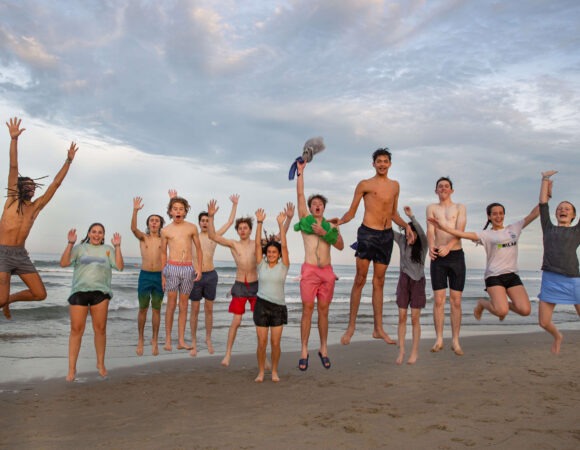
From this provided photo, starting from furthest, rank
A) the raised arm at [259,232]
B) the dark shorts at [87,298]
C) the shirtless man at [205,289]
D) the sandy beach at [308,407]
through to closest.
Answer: the shirtless man at [205,289] → the raised arm at [259,232] → the dark shorts at [87,298] → the sandy beach at [308,407]

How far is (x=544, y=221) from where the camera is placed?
7680mm

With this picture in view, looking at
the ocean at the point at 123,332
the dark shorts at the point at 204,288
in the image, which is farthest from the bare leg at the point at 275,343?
the dark shorts at the point at 204,288

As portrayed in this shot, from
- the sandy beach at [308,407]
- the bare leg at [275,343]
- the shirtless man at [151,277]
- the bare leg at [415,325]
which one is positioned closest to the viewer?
the sandy beach at [308,407]

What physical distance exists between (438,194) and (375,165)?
1169mm

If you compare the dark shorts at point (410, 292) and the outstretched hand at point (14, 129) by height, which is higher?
the outstretched hand at point (14, 129)

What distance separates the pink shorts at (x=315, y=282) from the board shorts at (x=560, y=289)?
10.4ft

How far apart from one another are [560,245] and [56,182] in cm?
747

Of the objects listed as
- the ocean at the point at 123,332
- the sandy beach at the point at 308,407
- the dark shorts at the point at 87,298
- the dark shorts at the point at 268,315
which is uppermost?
the dark shorts at the point at 87,298

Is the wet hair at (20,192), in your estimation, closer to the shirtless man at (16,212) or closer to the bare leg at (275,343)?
the shirtless man at (16,212)

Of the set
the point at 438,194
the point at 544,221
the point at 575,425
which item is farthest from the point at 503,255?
the point at 575,425

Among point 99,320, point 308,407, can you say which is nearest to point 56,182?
point 99,320

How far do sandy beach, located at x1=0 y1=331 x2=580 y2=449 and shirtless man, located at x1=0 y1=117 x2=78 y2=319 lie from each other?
1.71 metres

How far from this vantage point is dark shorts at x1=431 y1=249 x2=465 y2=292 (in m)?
8.30

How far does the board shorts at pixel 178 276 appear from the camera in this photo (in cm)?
892
